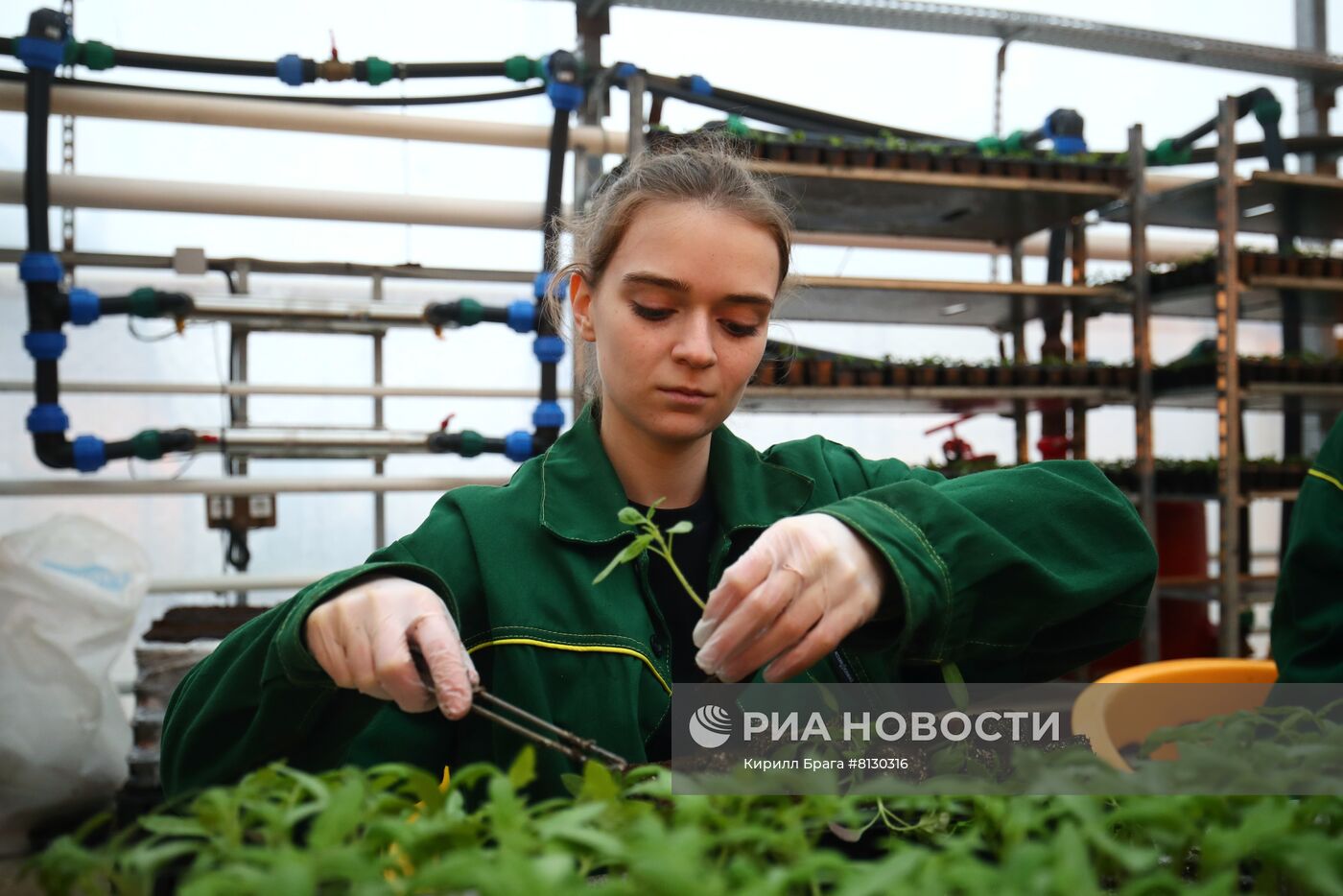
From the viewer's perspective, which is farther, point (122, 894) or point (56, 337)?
point (56, 337)

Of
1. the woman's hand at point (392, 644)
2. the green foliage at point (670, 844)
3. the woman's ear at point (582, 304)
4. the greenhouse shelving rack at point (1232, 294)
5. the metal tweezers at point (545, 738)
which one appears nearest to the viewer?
the green foliage at point (670, 844)

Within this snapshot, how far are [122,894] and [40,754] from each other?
6.95 feet

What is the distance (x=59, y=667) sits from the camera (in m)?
2.19

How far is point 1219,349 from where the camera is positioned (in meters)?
3.09

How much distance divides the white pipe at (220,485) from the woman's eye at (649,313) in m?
1.33

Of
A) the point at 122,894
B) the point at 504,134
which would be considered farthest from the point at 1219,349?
the point at 122,894

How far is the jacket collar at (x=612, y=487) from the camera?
40.8 inches

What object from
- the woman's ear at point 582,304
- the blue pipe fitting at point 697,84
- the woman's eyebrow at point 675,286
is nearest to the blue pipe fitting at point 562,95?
the blue pipe fitting at point 697,84

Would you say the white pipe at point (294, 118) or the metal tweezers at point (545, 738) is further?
the white pipe at point (294, 118)

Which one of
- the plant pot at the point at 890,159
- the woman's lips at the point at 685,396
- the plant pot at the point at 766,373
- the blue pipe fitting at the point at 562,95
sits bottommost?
the woman's lips at the point at 685,396

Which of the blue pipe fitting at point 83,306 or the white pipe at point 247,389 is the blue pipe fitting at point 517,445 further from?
the blue pipe fitting at point 83,306

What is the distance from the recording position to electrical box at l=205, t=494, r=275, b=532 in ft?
8.54

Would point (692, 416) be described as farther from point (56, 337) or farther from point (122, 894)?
point (56, 337)

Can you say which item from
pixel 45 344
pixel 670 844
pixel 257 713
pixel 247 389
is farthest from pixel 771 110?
pixel 670 844
